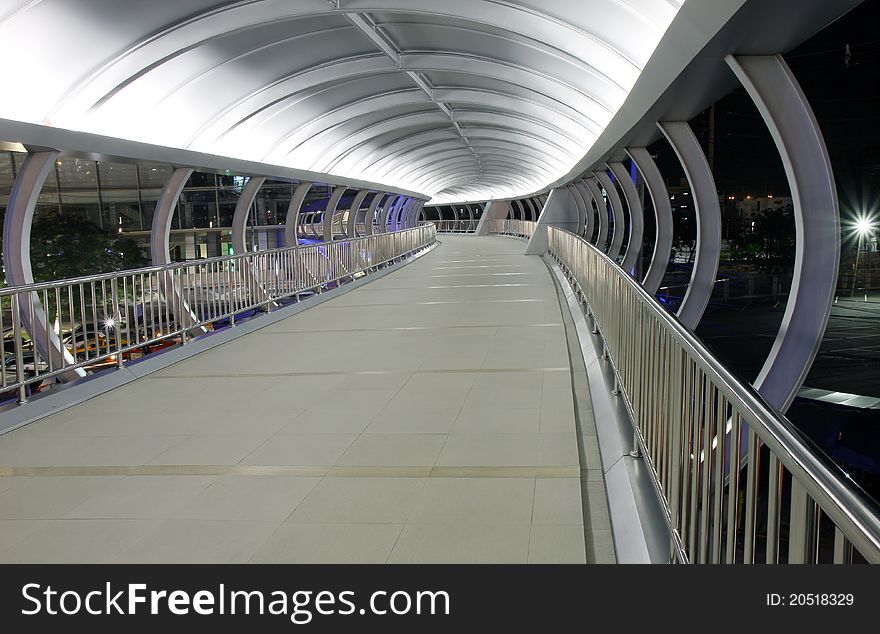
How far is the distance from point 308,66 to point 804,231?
33.8 ft

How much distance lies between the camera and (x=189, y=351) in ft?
29.9

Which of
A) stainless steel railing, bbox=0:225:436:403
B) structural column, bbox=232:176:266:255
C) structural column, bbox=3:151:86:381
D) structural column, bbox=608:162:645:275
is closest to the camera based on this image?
stainless steel railing, bbox=0:225:436:403

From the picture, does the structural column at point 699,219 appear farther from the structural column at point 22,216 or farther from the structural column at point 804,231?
the structural column at point 22,216

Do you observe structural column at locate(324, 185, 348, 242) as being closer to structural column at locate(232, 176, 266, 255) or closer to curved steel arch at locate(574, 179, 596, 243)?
structural column at locate(232, 176, 266, 255)

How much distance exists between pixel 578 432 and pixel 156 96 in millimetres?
9730

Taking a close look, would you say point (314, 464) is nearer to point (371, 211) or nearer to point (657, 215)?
point (657, 215)

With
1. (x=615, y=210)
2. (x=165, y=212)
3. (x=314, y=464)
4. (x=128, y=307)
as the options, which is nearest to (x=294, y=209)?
(x=165, y=212)

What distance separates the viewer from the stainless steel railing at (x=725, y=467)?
1.57m

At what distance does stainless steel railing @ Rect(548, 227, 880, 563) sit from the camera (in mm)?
1567

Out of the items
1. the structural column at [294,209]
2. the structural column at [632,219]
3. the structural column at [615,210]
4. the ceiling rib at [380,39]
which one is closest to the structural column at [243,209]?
the structural column at [294,209]

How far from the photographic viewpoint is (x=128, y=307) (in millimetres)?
8672

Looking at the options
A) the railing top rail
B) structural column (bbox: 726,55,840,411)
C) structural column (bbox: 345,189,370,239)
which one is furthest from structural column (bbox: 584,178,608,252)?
structural column (bbox: 726,55,840,411)

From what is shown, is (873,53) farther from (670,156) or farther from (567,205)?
(567,205)

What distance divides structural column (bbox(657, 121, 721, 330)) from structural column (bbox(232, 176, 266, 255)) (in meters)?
9.85
